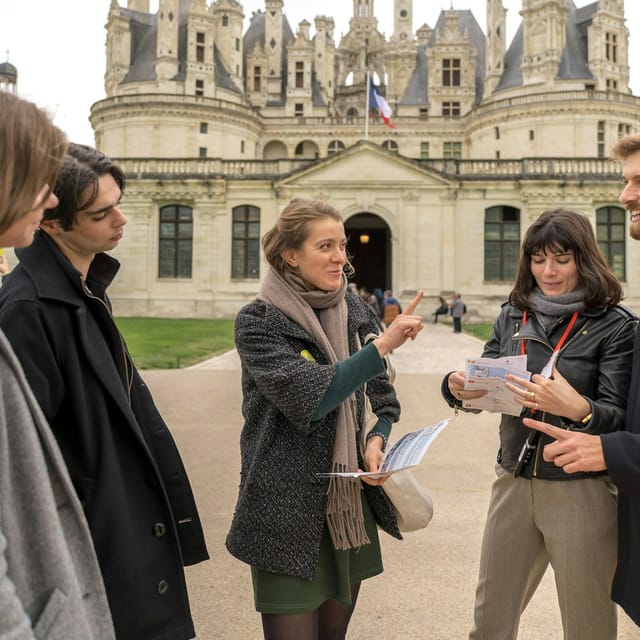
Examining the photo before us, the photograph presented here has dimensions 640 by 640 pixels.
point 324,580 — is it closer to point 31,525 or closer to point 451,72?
point 31,525

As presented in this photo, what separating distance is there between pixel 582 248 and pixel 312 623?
1976 millimetres

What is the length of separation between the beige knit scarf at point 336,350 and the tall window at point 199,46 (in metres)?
41.2

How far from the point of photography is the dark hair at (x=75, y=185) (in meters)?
1.99

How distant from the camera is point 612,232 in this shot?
2866 centimetres

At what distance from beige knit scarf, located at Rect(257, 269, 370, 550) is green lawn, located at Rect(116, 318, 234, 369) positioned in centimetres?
1040

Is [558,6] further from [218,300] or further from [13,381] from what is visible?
[13,381]

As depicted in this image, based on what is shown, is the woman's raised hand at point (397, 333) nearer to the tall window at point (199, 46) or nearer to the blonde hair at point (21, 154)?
the blonde hair at point (21, 154)

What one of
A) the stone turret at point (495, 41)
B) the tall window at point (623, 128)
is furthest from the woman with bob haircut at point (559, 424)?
the stone turret at point (495, 41)

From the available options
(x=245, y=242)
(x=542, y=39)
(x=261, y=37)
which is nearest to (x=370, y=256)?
(x=245, y=242)

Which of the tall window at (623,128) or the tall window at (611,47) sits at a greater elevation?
the tall window at (611,47)

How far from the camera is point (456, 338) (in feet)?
67.0

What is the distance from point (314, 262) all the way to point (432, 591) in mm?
2407

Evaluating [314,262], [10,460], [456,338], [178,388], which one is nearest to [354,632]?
[314,262]

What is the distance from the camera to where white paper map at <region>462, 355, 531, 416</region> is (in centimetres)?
233
